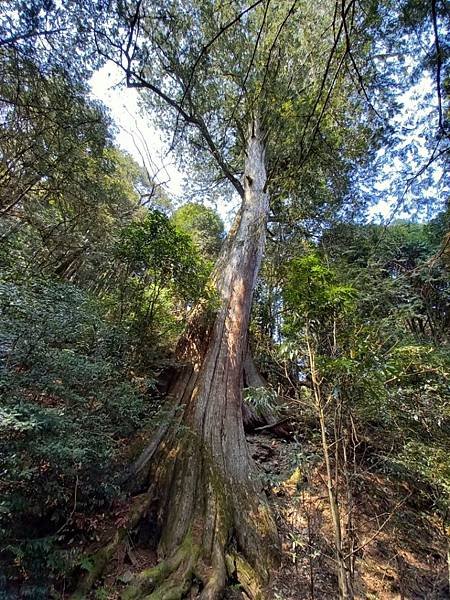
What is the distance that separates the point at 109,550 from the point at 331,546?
6.53 feet

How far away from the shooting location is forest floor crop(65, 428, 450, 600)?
2441mm

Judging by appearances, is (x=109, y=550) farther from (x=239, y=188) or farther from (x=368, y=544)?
(x=239, y=188)

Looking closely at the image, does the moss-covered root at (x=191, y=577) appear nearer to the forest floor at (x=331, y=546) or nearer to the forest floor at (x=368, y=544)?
the forest floor at (x=331, y=546)

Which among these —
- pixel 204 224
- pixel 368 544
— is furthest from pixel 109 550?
pixel 204 224

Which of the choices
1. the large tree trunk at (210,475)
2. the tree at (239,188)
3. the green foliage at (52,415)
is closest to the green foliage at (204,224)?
the tree at (239,188)

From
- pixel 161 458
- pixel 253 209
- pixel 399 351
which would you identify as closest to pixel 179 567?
pixel 161 458

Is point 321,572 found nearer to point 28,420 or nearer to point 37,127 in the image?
point 28,420

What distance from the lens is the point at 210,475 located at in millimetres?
3123

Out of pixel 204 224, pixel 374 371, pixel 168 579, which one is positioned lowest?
pixel 168 579

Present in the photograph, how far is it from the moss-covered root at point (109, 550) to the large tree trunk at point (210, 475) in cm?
15

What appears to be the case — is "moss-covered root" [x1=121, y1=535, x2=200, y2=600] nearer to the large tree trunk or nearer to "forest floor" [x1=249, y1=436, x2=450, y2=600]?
the large tree trunk

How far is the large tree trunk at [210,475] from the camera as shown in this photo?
2500mm

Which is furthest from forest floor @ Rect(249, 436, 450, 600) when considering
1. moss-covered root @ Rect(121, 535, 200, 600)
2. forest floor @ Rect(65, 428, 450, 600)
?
→ moss-covered root @ Rect(121, 535, 200, 600)

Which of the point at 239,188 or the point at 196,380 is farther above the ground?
the point at 239,188
